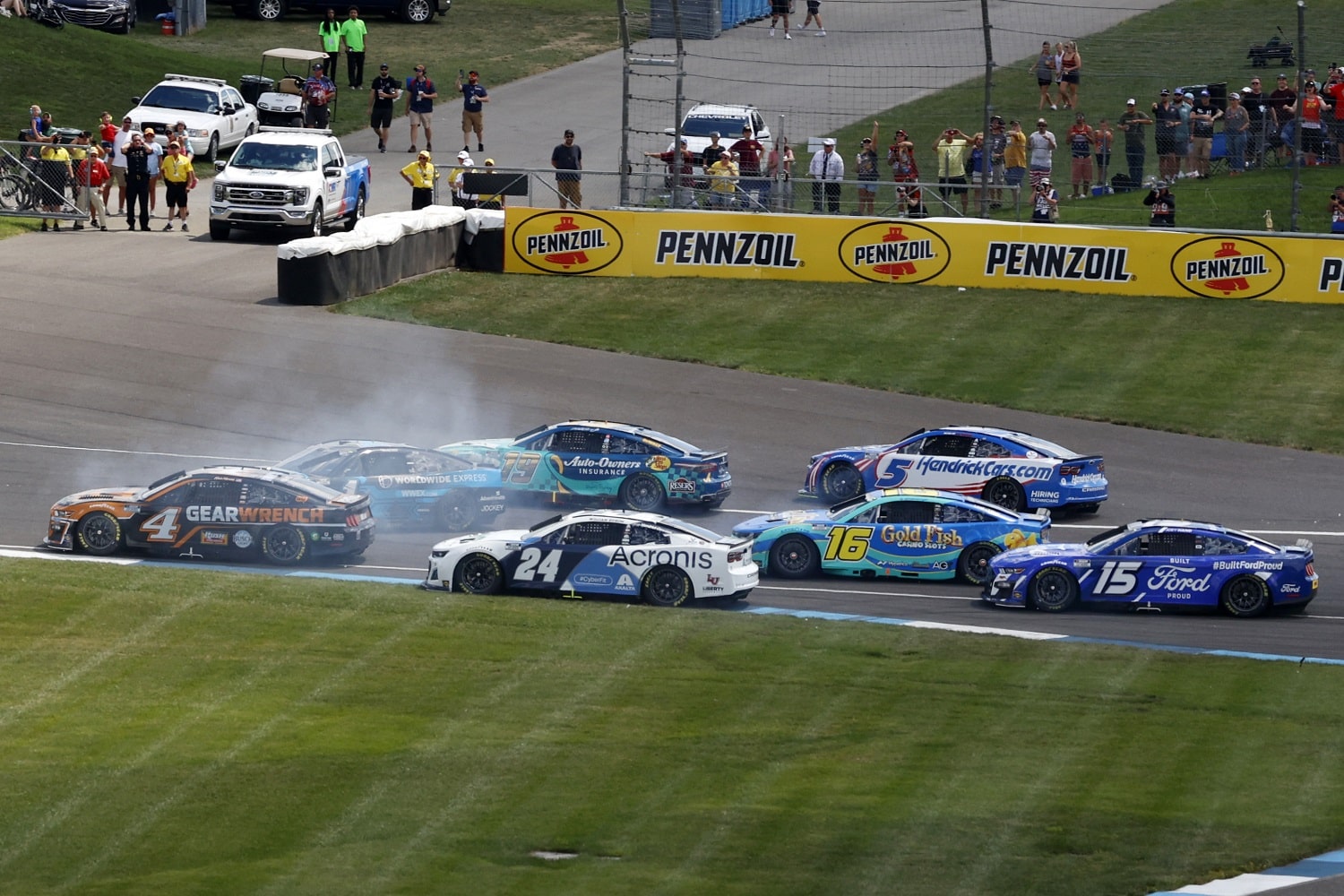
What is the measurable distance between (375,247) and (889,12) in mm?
13090

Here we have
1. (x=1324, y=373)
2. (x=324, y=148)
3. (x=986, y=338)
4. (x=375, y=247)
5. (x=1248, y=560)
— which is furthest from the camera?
(x=324, y=148)

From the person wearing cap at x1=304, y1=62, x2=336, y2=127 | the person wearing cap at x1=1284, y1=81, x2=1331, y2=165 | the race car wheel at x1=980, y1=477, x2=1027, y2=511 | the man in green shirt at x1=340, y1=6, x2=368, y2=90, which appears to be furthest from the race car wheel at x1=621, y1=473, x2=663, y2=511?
the man in green shirt at x1=340, y1=6, x2=368, y2=90

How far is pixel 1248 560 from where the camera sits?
68.6ft

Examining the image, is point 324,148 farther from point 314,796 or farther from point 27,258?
point 314,796

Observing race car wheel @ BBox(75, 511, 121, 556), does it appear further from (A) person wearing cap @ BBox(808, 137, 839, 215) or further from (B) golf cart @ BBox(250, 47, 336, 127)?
(B) golf cart @ BBox(250, 47, 336, 127)

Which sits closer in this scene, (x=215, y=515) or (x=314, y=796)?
(x=314, y=796)

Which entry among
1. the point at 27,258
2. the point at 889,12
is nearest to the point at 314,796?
the point at 27,258

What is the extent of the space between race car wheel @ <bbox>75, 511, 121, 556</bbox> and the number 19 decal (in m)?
8.22

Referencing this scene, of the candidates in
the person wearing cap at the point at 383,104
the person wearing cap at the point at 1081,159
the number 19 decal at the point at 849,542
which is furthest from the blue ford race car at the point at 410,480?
the person wearing cap at the point at 383,104

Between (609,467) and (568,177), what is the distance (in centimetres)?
1491

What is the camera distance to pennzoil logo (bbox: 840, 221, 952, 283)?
119ft

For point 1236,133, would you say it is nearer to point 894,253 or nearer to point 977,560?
point 894,253

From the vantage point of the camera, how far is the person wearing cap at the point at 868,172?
120 ft

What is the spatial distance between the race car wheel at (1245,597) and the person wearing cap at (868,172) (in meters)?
16.4
